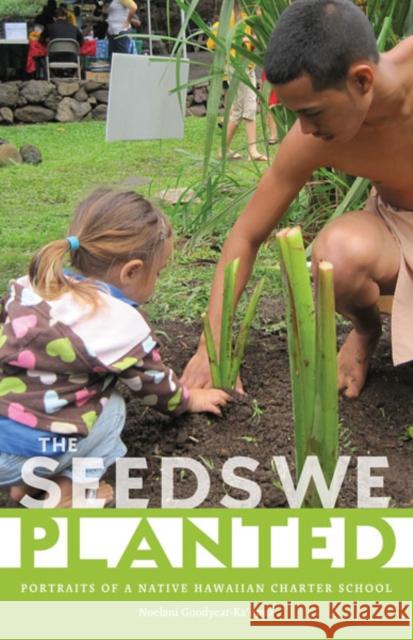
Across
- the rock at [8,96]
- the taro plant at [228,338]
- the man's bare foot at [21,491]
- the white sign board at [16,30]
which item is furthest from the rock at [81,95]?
the man's bare foot at [21,491]

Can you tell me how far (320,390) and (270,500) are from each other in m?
0.40

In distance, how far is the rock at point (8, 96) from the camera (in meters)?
10.9

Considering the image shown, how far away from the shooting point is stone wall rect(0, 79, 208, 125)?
10.9 metres

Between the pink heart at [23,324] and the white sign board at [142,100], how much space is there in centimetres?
165

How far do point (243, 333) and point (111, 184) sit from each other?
0.50 m

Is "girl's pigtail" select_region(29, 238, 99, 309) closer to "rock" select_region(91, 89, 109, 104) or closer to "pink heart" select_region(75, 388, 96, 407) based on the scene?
"pink heart" select_region(75, 388, 96, 407)

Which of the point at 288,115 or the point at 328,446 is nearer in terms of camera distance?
the point at 328,446

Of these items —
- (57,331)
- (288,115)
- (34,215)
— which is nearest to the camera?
(57,331)

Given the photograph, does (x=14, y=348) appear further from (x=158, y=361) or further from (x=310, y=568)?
(x=310, y=568)

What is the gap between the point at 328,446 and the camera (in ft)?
4.90

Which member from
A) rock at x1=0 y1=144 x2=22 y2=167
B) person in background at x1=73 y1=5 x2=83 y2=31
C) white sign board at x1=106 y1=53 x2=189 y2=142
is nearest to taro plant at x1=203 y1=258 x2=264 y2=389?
white sign board at x1=106 y1=53 x2=189 y2=142

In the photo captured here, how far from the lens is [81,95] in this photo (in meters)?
11.3

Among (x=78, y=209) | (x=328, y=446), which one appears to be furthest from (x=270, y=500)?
(x=78, y=209)

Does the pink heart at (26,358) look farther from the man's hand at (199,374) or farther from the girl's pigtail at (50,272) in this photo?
the man's hand at (199,374)
